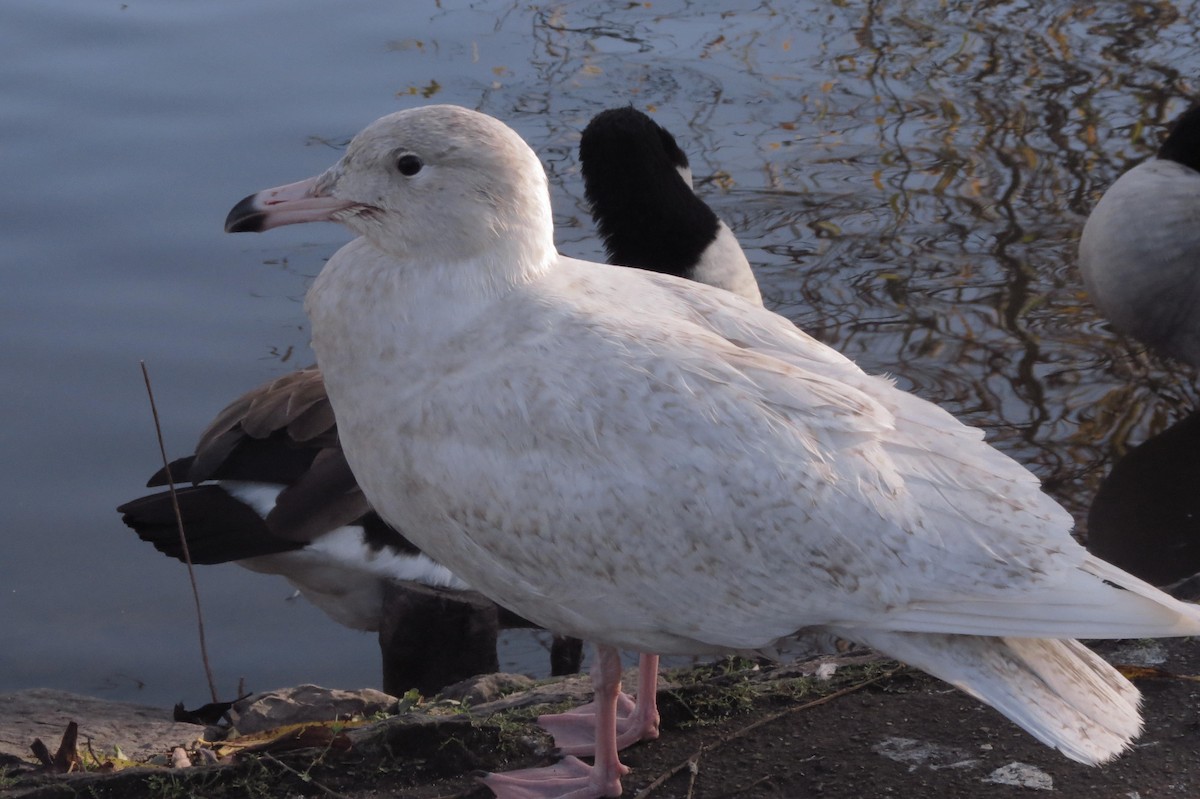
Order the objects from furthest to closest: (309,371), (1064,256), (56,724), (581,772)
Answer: (1064,256)
(309,371)
(56,724)
(581,772)

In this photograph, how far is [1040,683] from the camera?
2.99 metres

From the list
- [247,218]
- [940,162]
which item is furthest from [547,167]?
[247,218]

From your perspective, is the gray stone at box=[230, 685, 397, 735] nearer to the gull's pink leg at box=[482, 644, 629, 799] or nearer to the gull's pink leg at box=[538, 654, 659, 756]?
the gull's pink leg at box=[538, 654, 659, 756]

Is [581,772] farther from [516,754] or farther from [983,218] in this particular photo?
[983,218]

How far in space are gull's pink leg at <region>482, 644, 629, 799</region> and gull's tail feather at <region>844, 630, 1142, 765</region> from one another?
621 millimetres

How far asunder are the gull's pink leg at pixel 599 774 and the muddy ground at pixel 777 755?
Answer: 8 centimetres

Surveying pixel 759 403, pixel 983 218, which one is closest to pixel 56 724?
pixel 759 403

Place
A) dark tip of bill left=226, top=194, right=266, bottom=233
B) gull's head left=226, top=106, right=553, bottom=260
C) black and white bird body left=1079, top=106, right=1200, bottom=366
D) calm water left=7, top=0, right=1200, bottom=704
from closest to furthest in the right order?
gull's head left=226, top=106, right=553, bottom=260
dark tip of bill left=226, top=194, right=266, bottom=233
calm water left=7, top=0, right=1200, bottom=704
black and white bird body left=1079, top=106, right=1200, bottom=366

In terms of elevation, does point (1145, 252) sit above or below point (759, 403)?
below

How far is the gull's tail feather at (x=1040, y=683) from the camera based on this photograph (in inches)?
114

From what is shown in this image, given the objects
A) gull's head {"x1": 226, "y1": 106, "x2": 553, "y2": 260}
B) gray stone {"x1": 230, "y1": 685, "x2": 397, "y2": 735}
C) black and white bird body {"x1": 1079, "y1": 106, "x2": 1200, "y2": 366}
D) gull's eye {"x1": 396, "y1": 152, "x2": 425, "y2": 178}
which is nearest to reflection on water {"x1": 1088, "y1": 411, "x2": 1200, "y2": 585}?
black and white bird body {"x1": 1079, "y1": 106, "x2": 1200, "y2": 366}

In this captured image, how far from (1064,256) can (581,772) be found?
5.13m

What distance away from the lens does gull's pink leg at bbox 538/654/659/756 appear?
11.9 feet

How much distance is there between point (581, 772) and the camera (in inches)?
139
